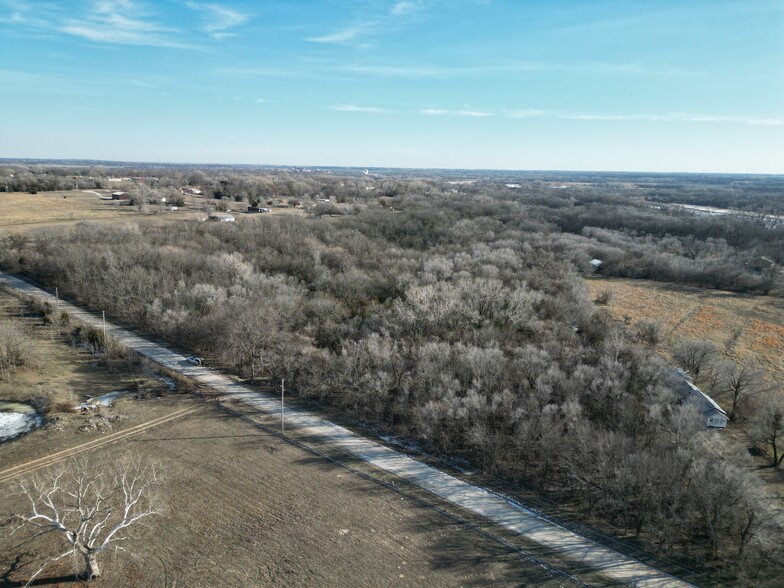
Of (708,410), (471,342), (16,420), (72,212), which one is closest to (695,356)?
(708,410)

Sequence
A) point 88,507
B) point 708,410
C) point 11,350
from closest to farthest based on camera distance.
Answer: point 88,507, point 708,410, point 11,350

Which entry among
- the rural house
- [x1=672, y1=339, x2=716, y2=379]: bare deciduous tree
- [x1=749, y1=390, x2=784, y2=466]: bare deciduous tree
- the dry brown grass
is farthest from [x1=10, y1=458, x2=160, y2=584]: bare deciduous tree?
the dry brown grass

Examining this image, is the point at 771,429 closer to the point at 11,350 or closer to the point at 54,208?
the point at 11,350

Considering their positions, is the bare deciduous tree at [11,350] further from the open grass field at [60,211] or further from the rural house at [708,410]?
the open grass field at [60,211]

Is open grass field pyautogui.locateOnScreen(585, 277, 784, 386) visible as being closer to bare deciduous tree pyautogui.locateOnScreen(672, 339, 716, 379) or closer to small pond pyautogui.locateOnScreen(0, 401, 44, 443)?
bare deciduous tree pyautogui.locateOnScreen(672, 339, 716, 379)

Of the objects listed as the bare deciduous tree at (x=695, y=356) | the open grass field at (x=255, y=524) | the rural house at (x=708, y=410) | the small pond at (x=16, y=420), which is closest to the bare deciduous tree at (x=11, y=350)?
the small pond at (x=16, y=420)

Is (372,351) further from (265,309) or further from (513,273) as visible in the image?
(513,273)
